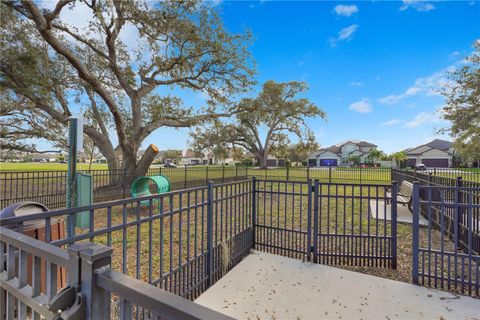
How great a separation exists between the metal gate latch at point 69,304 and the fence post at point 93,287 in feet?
0.07

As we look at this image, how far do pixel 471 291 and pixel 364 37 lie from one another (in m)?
10.9

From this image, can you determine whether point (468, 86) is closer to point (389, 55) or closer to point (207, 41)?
point (389, 55)

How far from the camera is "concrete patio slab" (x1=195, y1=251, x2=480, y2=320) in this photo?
2.73m

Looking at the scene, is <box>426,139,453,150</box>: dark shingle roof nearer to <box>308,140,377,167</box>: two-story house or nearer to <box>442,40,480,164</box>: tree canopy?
<box>308,140,377,167</box>: two-story house

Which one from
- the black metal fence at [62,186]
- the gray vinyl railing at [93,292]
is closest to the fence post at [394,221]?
the gray vinyl railing at [93,292]

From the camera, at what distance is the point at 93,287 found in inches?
37.1

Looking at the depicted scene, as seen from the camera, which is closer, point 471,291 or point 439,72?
point 471,291

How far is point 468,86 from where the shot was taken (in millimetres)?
13938

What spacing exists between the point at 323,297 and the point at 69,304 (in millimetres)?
2922

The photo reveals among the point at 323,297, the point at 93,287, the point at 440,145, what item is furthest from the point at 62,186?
the point at 440,145

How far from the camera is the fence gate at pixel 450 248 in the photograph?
10.4 feet

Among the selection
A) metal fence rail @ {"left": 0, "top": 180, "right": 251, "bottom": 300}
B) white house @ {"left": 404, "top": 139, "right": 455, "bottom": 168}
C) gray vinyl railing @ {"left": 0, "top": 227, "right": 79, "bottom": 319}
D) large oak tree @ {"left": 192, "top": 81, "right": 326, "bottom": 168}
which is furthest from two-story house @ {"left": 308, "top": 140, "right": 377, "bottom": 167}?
gray vinyl railing @ {"left": 0, "top": 227, "right": 79, "bottom": 319}

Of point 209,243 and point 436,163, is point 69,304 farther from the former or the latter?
point 436,163

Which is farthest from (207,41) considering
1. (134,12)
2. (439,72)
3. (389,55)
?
(439,72)
